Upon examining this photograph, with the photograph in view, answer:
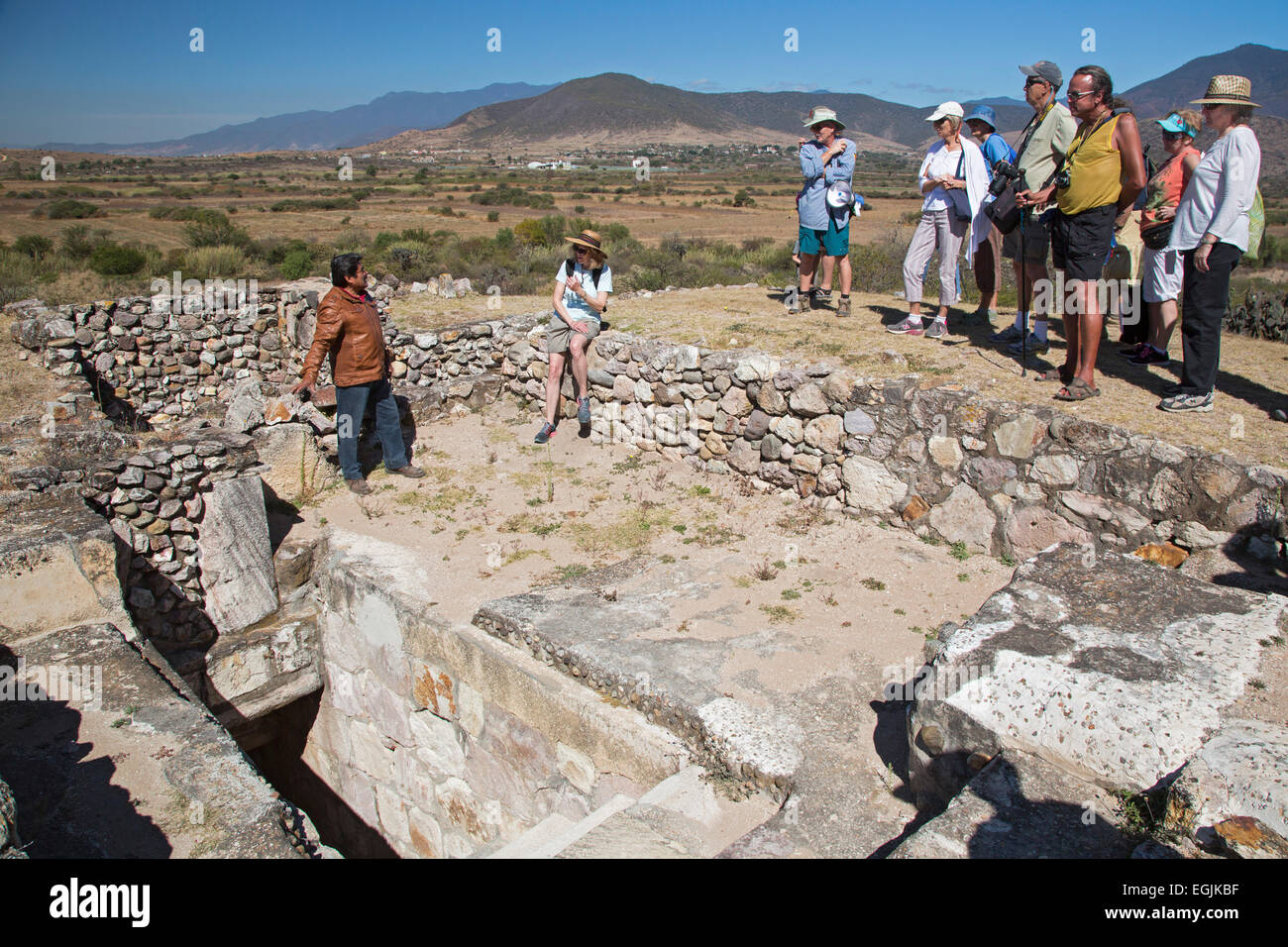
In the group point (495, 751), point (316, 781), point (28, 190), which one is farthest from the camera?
point (28, 190)

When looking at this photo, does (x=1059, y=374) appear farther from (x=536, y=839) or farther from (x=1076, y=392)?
(x=536, y=839)

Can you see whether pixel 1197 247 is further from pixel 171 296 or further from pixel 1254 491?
pixel 171 296

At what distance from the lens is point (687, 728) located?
153 inches

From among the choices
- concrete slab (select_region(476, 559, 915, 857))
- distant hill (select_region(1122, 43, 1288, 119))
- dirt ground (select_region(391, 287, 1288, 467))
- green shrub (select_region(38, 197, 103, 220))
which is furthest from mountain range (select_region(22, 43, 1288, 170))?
concrete slab (select_region(476, 559, 915, 857))

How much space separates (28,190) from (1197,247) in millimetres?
53338

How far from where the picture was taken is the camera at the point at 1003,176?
236 inches

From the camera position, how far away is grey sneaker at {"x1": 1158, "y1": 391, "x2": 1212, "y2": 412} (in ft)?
17.2

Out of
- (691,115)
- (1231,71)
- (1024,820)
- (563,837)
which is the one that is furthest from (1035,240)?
(691,115)

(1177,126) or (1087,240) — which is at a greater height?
(1177,126)

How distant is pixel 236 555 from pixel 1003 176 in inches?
255

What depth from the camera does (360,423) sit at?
278 inches

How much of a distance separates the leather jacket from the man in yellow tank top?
208 inches

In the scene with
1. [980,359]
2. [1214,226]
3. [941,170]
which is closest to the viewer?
[1214,226]

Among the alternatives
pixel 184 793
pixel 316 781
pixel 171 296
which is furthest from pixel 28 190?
pixel 184 793
